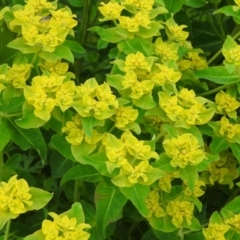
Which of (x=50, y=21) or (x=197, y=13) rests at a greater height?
(x=50, y=21)

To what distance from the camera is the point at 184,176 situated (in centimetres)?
145

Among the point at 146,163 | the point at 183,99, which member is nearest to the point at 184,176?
the point at 146,163

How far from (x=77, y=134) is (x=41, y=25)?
→ 1.15 feet

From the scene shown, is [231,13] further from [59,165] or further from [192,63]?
[59,165]

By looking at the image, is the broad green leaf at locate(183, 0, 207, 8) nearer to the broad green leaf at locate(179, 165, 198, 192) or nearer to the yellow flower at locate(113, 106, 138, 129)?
the yellow flower at locate(113, 106, 138, 129)

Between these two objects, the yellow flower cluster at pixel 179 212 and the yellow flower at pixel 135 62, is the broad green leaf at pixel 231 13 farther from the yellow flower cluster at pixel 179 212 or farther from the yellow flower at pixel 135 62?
the yellow flower cluster at pixel 179 212

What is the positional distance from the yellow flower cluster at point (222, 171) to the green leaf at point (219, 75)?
0.84 ft

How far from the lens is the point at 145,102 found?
1.53 m

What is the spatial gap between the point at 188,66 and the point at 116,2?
0.31 meters

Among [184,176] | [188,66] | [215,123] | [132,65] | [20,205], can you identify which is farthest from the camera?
Result: [188,66]

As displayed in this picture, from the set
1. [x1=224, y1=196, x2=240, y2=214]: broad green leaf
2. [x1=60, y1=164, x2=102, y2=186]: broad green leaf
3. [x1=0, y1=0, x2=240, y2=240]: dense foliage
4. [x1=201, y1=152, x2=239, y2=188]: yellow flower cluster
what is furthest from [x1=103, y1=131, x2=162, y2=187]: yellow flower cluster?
[x1=201, y1=152, x2=239, y2=188]: yellow flower cluster

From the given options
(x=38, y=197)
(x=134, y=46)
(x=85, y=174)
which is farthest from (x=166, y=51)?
(x=38, y=197)

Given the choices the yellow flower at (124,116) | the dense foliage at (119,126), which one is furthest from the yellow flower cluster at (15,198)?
the yellow flower at (124,116)

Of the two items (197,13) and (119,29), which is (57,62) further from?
(197,13)
